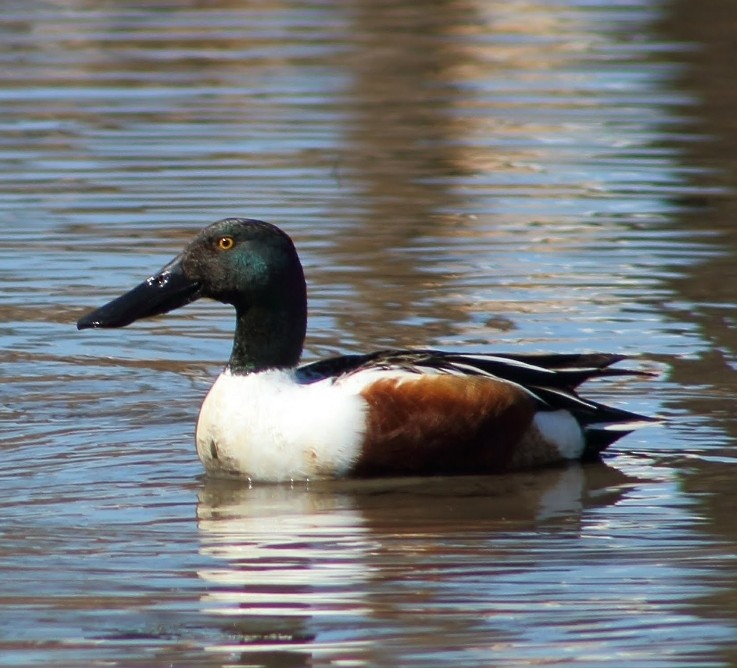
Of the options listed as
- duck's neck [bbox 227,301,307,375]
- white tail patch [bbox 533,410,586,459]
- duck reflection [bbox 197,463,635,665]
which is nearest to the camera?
duck reflection [bbox 197,463,635,665]

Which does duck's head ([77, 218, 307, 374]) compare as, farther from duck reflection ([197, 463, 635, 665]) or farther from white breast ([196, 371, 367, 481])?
duck reflection ([197, 463, 635, 665])

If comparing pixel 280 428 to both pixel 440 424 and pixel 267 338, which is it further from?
pixel 440 424

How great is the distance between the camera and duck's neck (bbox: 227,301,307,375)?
6.59 meters

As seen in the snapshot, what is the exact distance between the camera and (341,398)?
20.9ft

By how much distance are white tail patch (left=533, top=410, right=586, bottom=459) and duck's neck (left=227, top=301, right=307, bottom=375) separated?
0.89 m

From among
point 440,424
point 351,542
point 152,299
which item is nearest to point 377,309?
point 152,299

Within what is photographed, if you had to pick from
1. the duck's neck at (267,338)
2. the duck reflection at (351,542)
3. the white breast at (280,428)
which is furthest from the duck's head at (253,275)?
the duck reflection at (351,542)

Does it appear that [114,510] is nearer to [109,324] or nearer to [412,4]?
[109,324]

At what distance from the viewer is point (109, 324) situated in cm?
685

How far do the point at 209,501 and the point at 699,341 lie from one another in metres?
2.73

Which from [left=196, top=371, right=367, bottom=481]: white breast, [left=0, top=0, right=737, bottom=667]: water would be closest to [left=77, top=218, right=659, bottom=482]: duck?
[left=196, top=371, right=367, bottom=481]: white breast

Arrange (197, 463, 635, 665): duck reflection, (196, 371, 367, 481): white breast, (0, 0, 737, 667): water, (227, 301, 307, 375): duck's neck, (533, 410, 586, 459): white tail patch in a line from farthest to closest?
1. (533, 410, 586, 459): white tail patch
2. (227, 301, 307, 375): duck's neck
3. (196, 371, 367, 481): white breast
4. (0, 0, 737, 667): water
5. (197, 463, 635, 665): duck reflection

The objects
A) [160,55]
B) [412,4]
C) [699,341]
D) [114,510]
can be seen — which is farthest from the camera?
[412,4]

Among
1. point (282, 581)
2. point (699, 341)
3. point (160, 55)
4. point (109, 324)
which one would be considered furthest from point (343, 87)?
point (282, 581)
